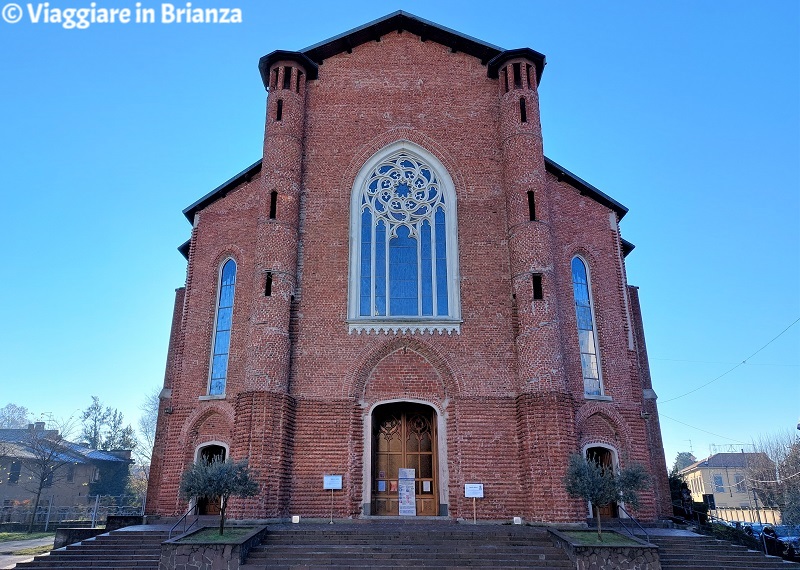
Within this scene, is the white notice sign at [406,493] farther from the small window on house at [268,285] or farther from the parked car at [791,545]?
the parked car at [791,545]

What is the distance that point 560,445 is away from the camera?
16641 mm

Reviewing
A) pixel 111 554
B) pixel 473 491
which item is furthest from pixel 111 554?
pixel 473 491

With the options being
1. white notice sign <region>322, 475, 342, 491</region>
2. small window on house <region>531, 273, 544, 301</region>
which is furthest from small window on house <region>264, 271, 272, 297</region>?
small window on house <region>531, 273, 544, 301</region>

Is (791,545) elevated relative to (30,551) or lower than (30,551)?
elevated

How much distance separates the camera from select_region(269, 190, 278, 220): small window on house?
64.1ft

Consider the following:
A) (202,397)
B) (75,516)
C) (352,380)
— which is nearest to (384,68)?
(352,380)

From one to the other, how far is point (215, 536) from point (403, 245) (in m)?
10.6

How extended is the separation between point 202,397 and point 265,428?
11.5 ft

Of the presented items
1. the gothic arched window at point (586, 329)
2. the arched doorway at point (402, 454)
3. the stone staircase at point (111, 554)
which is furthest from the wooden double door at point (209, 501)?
the gothic arched window at point (586, 329)

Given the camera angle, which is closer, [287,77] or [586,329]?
[586,329]

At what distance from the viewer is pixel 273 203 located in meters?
Answer: 19.7

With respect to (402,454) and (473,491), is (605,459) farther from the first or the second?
(402,454)

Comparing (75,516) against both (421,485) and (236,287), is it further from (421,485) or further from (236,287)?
(421,485)

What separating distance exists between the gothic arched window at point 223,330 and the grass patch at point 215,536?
5534 millimetres
